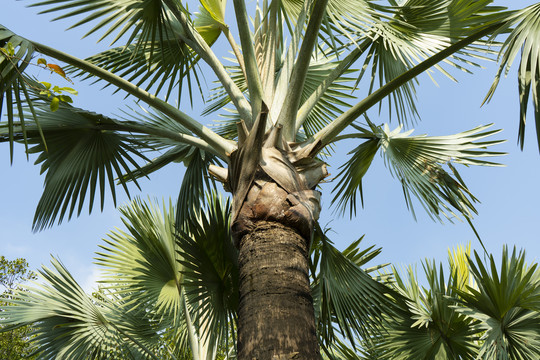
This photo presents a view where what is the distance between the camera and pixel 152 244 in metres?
5.03

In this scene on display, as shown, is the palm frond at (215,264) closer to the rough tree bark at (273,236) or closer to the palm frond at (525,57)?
the rough tree bark at (273,236)

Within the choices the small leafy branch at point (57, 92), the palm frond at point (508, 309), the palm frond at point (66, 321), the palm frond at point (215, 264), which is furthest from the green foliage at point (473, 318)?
the small leafy branch at point (57, 92)

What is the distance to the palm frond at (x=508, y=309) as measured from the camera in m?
3.84

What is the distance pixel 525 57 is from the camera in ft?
9.35

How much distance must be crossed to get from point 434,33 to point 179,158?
2609 millimetres

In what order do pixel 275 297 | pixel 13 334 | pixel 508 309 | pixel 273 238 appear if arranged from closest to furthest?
pixel 275 297 → pixel 273 238 → pixel 508 309 → pixel 13 334

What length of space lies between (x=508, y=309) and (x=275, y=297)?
233cm

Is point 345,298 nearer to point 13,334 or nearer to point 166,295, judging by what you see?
point 166,295

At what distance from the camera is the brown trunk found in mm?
2434

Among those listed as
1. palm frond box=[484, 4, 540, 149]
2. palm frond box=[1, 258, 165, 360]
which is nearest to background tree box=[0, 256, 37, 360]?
palm frond box=[1, 258, 165, 360]

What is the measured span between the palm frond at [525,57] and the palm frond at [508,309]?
165 centimetres

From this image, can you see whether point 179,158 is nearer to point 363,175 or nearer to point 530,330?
point 363,175

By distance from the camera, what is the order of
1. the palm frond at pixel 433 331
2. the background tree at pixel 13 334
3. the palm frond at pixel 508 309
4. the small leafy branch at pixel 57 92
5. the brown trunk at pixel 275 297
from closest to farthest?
the small leafy branch at pixel 57 92
the brown trunk at pixel 275 297
the palm frond at pixel 508 309
the palm frond at pixel 433 331
the background tree at pixel 13 334

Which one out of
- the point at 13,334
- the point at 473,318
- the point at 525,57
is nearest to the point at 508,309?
the point at 473,318
